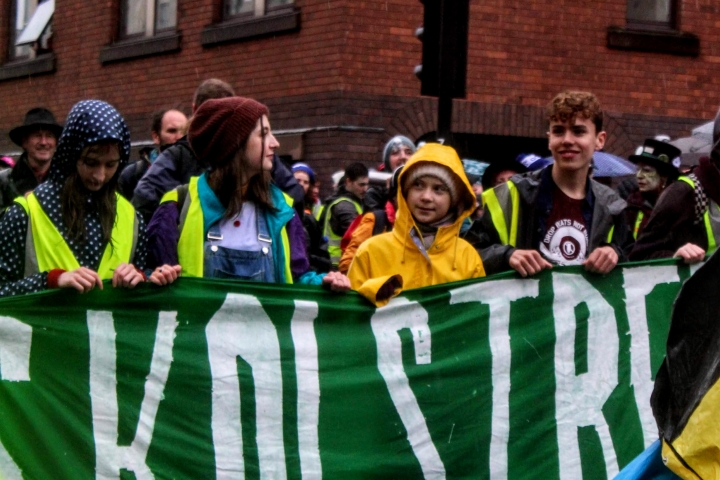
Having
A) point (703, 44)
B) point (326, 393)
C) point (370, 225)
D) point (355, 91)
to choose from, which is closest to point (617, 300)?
point (326, 393)

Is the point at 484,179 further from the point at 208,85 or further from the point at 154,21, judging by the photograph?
the point at 154,21

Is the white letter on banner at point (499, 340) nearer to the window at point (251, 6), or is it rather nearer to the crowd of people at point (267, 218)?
the crowd of people at point (267, 218)

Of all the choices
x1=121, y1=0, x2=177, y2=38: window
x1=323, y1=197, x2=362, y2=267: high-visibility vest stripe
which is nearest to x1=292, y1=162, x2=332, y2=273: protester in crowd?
x1=323, y1=197, x2=362, y2=267: high-visibility vest stripe

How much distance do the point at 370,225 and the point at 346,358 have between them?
2.14 meters

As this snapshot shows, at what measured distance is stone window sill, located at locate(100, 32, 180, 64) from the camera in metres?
14.5

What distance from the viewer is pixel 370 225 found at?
745cm

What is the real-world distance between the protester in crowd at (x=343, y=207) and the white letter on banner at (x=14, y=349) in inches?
209

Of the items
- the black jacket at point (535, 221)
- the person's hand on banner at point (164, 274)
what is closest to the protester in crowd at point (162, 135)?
the black jacket at point (535, 221)

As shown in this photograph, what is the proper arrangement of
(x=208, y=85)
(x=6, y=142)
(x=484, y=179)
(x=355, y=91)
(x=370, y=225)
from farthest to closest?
(x=6, y=142)
(x=355, y=91)
(x=484, y=179)
(x=370, y=225)
(x=208, y=85)

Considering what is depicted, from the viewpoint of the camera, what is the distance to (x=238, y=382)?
17.0 ft

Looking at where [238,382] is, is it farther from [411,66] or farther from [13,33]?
[13,33]

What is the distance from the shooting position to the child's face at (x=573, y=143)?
580 centimetres

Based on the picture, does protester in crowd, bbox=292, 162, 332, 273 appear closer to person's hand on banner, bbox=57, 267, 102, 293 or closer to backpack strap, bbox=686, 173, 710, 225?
backpack strap, bbox=686, 173, 710, 225

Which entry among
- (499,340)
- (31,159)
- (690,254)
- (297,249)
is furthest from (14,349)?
(690,254)
